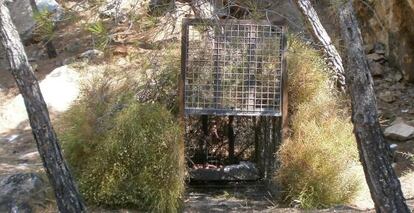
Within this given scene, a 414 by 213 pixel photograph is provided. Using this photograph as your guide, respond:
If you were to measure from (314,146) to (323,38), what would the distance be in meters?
1.66

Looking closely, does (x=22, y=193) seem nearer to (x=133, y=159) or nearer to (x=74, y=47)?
(x=133, y=159)

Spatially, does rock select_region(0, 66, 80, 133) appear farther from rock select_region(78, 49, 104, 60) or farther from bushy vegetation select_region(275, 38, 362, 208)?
bushy vegetation select_region(275, 38, 362, 208)

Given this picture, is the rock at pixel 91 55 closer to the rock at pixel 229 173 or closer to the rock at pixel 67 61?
the rock at pixel 67 61

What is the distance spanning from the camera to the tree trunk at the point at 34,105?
454 centimetres

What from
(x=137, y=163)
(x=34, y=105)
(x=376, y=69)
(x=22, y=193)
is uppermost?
(x=376, y=69)

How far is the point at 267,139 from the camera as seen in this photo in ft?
22.7

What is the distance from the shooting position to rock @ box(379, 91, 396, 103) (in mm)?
10711

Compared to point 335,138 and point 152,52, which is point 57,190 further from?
point 335,138

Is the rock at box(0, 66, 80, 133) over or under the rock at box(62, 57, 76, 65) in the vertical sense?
under

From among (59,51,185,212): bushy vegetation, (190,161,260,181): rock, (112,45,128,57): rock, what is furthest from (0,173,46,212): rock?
(112,45,128,57): rock

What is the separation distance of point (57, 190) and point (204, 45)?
225 cm

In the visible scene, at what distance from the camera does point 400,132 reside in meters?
9.36

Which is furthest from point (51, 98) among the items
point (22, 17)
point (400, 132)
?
point (400, 132)

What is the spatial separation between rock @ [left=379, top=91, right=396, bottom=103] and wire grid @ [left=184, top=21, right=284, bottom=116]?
4928 mm
